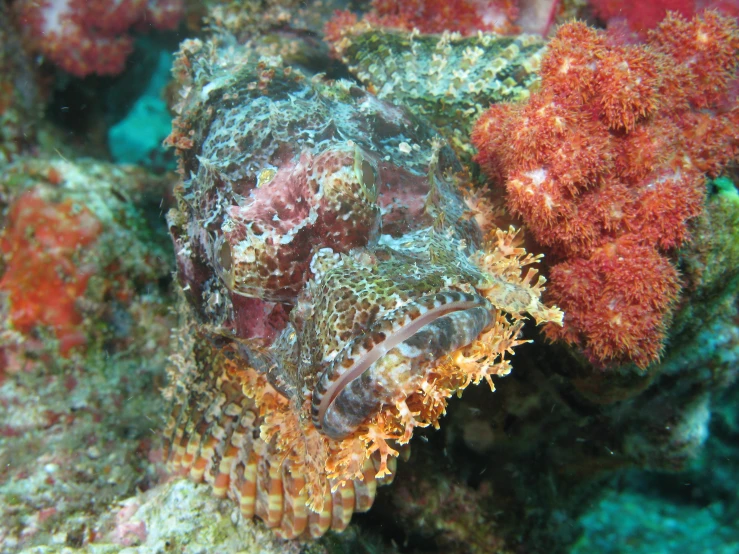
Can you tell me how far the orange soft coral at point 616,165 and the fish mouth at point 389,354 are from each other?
1278 millimetres

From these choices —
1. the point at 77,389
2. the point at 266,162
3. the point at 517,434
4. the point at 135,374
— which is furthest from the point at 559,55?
the point at 77,389

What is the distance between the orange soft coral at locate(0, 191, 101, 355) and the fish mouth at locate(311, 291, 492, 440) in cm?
437

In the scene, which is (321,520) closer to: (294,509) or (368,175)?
(294,509)

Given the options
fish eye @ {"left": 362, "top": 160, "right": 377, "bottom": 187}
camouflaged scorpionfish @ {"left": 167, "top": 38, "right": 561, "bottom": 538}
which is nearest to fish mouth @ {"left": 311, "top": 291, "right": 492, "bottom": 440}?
camouflaged scorpionfish @ {"left": 167, "top": 38, "right": 561, "bottom": 538}

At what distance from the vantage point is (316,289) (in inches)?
106

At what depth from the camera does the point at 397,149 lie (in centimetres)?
338

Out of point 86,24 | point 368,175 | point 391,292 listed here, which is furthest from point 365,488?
point 86,24

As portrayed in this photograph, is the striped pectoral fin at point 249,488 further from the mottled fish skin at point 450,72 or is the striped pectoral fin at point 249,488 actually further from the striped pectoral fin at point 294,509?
the mottled fish skin at point 450,72

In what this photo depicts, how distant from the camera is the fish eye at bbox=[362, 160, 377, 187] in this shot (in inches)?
112

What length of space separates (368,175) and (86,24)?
5.76m

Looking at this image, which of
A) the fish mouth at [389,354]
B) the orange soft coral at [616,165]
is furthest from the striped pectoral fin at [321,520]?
the orange soft coral at [616,165]

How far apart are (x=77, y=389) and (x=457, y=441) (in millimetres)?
4116

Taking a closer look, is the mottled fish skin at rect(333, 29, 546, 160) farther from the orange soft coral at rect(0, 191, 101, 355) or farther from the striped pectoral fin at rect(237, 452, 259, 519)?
the orange soft coral at rect(0, 191, 101, 355)

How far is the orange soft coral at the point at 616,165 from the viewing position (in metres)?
3.08
